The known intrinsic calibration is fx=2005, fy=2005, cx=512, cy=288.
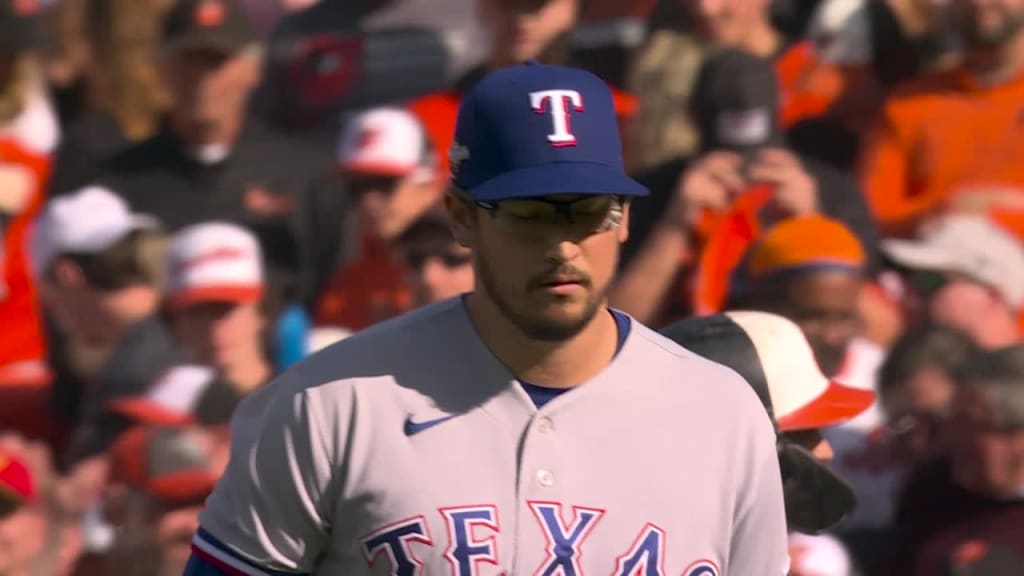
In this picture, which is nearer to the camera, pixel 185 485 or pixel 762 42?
pixel 185 485

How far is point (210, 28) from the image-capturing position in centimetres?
603

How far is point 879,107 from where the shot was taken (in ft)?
18.1

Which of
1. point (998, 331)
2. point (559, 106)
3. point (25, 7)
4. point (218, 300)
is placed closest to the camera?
point (559, 106)

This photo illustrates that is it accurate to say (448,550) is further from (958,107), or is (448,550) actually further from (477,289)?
(958,107)

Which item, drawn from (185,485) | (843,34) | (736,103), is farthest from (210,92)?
(843,34)

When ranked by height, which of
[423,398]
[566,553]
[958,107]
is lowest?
[958,107]

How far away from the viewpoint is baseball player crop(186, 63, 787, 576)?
2574mm

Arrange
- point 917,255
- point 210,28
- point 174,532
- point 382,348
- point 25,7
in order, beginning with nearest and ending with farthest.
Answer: point 382,348, point 174,532, point 917,255, point 210,28, point 25,7

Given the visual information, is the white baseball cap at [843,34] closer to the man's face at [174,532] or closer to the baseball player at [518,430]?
the man's face at [174,532]

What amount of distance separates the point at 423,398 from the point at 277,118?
3462mm

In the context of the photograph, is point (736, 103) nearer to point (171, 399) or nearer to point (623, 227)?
point (171, 399)

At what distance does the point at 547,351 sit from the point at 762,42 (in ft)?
10.1

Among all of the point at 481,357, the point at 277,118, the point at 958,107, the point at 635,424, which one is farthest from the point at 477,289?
the point at 277,118

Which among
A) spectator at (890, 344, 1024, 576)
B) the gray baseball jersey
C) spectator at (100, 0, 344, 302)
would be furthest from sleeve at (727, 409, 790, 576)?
spectator at (100, 0, 344, 302)
